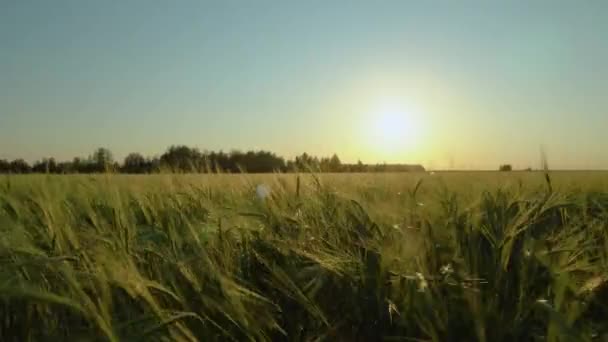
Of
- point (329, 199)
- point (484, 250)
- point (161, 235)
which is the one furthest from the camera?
A: point (329, 199)

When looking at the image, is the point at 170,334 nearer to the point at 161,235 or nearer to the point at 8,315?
the point at 8,315

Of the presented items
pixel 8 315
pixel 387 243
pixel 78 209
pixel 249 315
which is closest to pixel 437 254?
pixel 387 243

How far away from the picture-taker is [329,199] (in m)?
2.06

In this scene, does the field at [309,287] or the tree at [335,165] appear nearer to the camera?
the field at [309,287]

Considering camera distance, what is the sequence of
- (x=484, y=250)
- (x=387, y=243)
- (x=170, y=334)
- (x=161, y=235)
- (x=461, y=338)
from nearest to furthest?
(x=170, y=334) < (x=461, y=338) < (x=387, y=243) < (x=484, y=250) < (x=161, y=235)

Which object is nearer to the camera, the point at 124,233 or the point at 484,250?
the point at 124,233

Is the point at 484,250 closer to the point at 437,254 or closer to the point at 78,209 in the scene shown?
the point at 437,254

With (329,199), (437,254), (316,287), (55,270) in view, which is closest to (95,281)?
(55,270)

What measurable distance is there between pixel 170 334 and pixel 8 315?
1.31ft

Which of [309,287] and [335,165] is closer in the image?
[309,287]

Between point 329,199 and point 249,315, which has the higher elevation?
point 329,199

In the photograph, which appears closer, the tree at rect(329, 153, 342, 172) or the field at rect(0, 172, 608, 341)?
the field at rect(0, 172, 608, 341)

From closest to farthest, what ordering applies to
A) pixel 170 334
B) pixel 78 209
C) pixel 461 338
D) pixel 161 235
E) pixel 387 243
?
pixel 170 334 < pixel 461 338 < pixel 387 243 < pixel 161 235 < pixel 78 209

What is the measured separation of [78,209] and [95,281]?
171 cm
